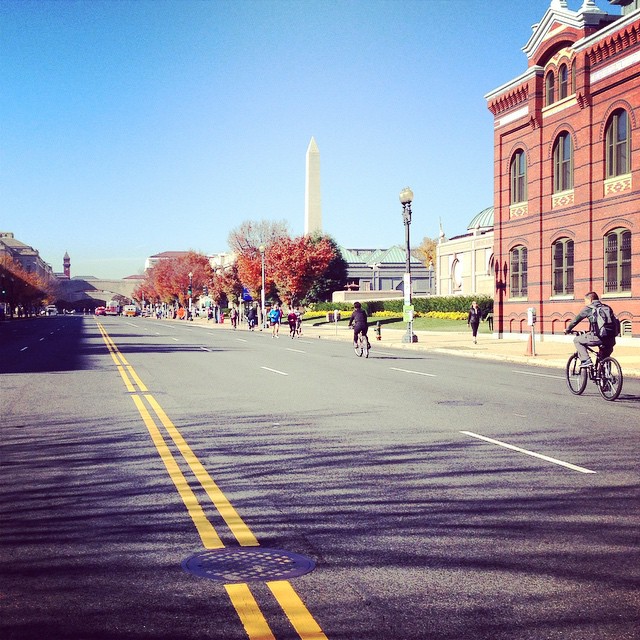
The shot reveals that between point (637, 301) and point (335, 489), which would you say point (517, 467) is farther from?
point (637, 301)

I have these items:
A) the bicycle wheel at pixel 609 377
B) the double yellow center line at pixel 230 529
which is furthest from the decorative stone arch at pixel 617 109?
the double yellow center line at pixel 230 529

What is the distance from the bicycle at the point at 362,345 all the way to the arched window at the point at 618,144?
12339mm

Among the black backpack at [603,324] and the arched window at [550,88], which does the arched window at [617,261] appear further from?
the black backpack at [603,324]

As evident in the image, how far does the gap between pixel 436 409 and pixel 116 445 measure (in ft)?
17.4

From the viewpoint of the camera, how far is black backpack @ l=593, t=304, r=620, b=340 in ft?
50.7

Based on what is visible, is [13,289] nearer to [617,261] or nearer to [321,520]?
[617,261]

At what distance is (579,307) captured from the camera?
34.4 m

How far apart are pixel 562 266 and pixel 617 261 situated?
396 centimetres

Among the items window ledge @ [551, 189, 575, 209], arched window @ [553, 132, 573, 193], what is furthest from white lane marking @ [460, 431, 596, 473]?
arched window @ [553, 132, 573, 193]

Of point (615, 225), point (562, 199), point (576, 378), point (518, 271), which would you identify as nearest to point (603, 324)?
point (576, 378)

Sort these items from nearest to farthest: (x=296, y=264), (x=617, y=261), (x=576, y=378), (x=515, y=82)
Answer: (x=576, y=378) < (x=617, y=261) < (x=515, y=82) < (x=296, y=264)

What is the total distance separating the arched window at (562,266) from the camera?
35.2 meters

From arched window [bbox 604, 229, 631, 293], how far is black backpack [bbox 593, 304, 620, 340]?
16.8 metres

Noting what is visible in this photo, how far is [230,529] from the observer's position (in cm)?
618
